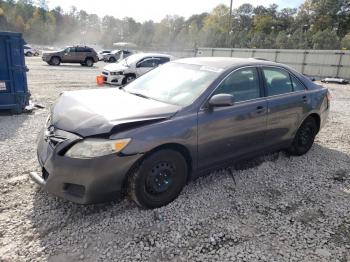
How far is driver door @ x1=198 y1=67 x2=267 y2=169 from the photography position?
345 cm

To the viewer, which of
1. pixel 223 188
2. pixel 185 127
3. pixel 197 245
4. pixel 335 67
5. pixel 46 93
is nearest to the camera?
pixel 197 245

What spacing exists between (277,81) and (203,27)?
9002 centimetres

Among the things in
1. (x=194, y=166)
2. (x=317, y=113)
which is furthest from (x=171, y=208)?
(x=317, y=113)

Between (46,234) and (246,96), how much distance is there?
2.80 meters

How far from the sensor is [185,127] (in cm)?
322

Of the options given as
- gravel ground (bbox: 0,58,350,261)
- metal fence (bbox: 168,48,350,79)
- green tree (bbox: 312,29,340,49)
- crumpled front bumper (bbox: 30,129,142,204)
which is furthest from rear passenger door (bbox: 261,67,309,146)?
green tree (bbox: 312,29,340,49)

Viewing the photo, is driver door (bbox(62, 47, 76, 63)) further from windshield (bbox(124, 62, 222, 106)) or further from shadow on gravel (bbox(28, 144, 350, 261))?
shadow on gravel (bbox(28, 144, 350, 261))

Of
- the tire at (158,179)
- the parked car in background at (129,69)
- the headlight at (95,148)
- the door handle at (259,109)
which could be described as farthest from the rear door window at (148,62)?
the headlight at (95,148)

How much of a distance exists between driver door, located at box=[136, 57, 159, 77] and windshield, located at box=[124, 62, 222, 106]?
7974 millimetres

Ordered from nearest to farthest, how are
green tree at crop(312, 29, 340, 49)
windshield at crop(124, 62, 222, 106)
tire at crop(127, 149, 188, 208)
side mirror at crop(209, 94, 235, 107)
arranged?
1. tire at crop(127, 149, 188, 208)
2. side mirror at crop(209, 94, 235, 107)
3. windshield at crop(124, 62, 222, 106)
4. green tree at crop(312, 29, 340, 49)

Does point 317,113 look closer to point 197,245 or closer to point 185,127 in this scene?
point 185,127

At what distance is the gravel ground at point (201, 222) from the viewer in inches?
105

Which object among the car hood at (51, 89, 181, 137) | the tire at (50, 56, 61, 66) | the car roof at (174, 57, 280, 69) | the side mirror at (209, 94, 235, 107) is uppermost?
the car roof at (174, 57, 280, 69)

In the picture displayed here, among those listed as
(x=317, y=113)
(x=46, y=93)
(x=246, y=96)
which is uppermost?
(x=246, y=96)
